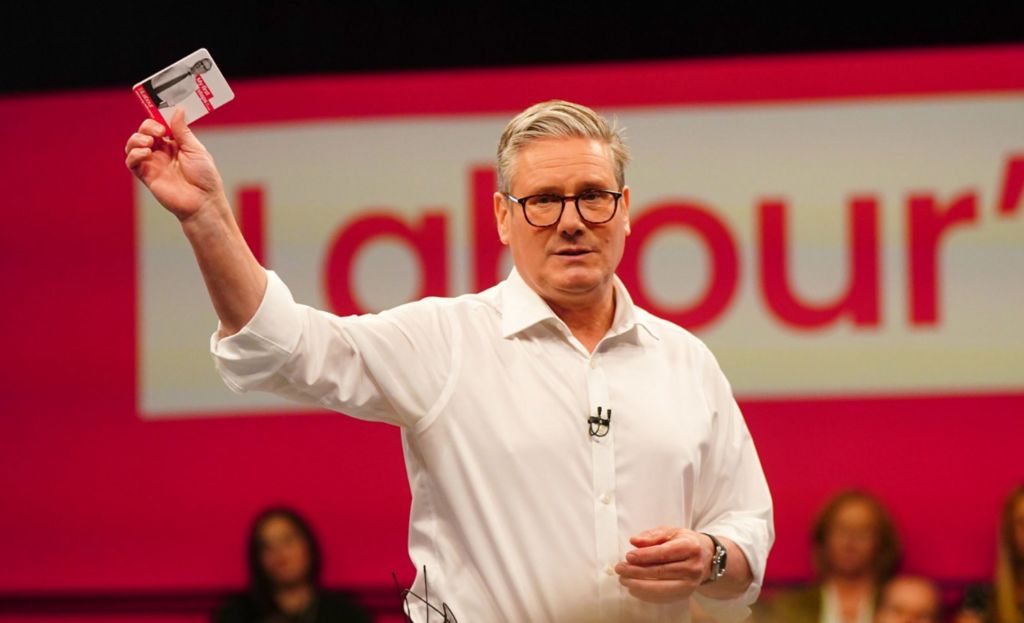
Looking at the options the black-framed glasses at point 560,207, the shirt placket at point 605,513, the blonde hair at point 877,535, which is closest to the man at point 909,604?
the blonde hair at point 877,535

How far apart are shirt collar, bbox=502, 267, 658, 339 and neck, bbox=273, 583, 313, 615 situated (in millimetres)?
2834

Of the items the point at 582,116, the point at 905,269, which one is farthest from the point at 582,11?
the point at 582,116

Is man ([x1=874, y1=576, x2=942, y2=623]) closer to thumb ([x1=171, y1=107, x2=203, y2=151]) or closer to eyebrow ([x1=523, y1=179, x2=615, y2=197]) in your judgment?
eyebrow ([x1=523, y1=179, x2=615, y2=197])

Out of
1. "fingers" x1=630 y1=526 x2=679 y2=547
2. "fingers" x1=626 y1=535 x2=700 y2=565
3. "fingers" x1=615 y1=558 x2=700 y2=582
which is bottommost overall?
"fingers" x1=615 y1=558 x2=700 y2=582

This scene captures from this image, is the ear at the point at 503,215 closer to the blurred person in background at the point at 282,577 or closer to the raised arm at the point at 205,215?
the raised arm at the point at 205,215

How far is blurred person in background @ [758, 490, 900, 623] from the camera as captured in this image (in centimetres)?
453

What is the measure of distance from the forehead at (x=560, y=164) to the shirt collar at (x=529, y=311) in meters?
0.17

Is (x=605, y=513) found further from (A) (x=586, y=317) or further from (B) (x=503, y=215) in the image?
(B) (x=503, y=215)

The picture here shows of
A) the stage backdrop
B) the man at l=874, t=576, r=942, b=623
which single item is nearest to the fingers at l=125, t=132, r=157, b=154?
the man at l=874, t=576, r=942, b=623

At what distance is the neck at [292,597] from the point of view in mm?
4805

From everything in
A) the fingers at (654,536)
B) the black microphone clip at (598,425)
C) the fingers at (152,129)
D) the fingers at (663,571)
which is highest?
the fingers at (152,129)

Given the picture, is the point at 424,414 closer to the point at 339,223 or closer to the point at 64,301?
the point at 339,223

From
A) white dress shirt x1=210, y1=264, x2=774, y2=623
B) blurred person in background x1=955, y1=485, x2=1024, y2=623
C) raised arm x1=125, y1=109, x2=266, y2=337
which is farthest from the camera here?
blurred person in background x1=955, y1=485, x2=1024, y2=623

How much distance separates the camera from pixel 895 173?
482 centimetres
